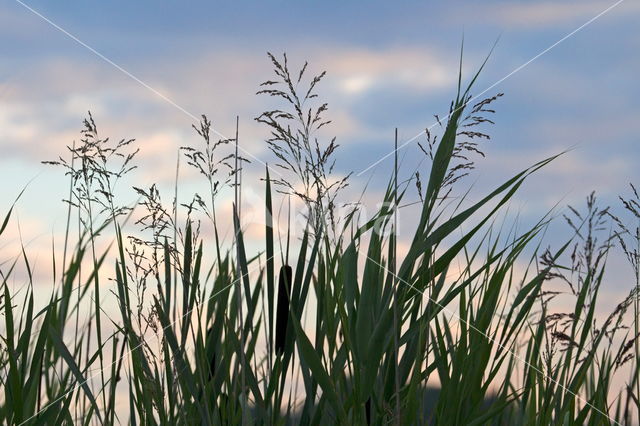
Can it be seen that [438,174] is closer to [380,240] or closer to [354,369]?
[380,240]

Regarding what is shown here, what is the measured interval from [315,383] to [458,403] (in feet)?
1.28

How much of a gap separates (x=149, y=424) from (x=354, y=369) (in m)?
0.59

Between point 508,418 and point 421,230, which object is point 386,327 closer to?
point 421,230

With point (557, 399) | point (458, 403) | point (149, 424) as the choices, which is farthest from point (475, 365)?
point (149, 424)

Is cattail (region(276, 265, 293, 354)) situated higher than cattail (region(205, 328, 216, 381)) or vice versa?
cattail (region(276, 265, 293, 354))

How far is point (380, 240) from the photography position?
2152 mm

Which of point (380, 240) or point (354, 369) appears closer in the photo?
point (354, 369)

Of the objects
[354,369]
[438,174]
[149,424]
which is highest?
[438,174]

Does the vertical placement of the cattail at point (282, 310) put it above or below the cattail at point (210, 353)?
above

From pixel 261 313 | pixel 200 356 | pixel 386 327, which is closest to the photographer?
pixel 386 327

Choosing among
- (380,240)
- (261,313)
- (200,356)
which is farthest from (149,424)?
(380,240)

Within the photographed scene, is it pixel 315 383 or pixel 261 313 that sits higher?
pixel 261 313

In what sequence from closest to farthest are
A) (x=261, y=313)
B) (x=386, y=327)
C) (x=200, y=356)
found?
(x=386, y=327), (x=200, y=356), (x=261, y=313)

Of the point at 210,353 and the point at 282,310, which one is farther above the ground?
the point at 282,310
